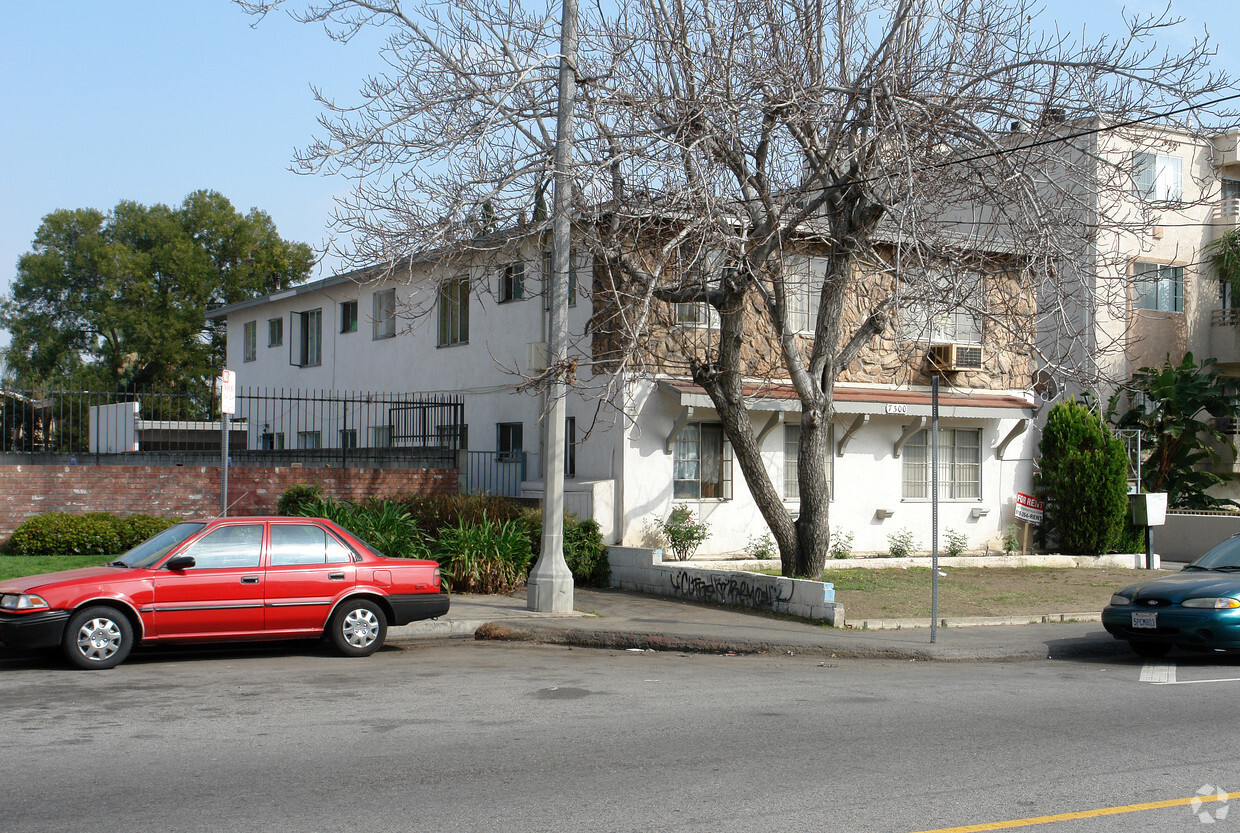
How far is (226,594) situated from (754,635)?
6053mm

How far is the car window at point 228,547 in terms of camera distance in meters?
11.1

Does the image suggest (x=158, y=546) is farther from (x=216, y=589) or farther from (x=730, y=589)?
(x=730, y=589)

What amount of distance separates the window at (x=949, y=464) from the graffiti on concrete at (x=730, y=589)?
7.32 metres

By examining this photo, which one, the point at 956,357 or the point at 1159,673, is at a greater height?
the point at 956,357

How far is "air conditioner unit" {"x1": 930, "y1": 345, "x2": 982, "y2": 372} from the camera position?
22.2 metres

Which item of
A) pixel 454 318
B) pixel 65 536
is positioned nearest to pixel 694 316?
pixel 454 318

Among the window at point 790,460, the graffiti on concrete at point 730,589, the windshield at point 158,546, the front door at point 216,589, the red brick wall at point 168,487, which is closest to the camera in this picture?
the front door at point 216,589

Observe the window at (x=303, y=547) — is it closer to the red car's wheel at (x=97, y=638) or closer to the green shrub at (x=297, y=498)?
the red car's wheel at (x=97, y=638)

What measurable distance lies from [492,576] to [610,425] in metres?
3.94

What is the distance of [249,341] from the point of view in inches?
1305

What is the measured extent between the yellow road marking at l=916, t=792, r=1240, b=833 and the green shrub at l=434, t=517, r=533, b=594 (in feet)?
37.3

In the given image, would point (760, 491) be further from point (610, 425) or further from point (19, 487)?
point (19, 487)

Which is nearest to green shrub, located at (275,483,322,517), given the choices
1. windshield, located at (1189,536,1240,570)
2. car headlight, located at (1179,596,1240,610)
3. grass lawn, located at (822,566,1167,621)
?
grass lawn, located at (822,566,1167,621)

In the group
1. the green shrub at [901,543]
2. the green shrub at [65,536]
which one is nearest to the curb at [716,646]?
the green shrub at [65,536]
